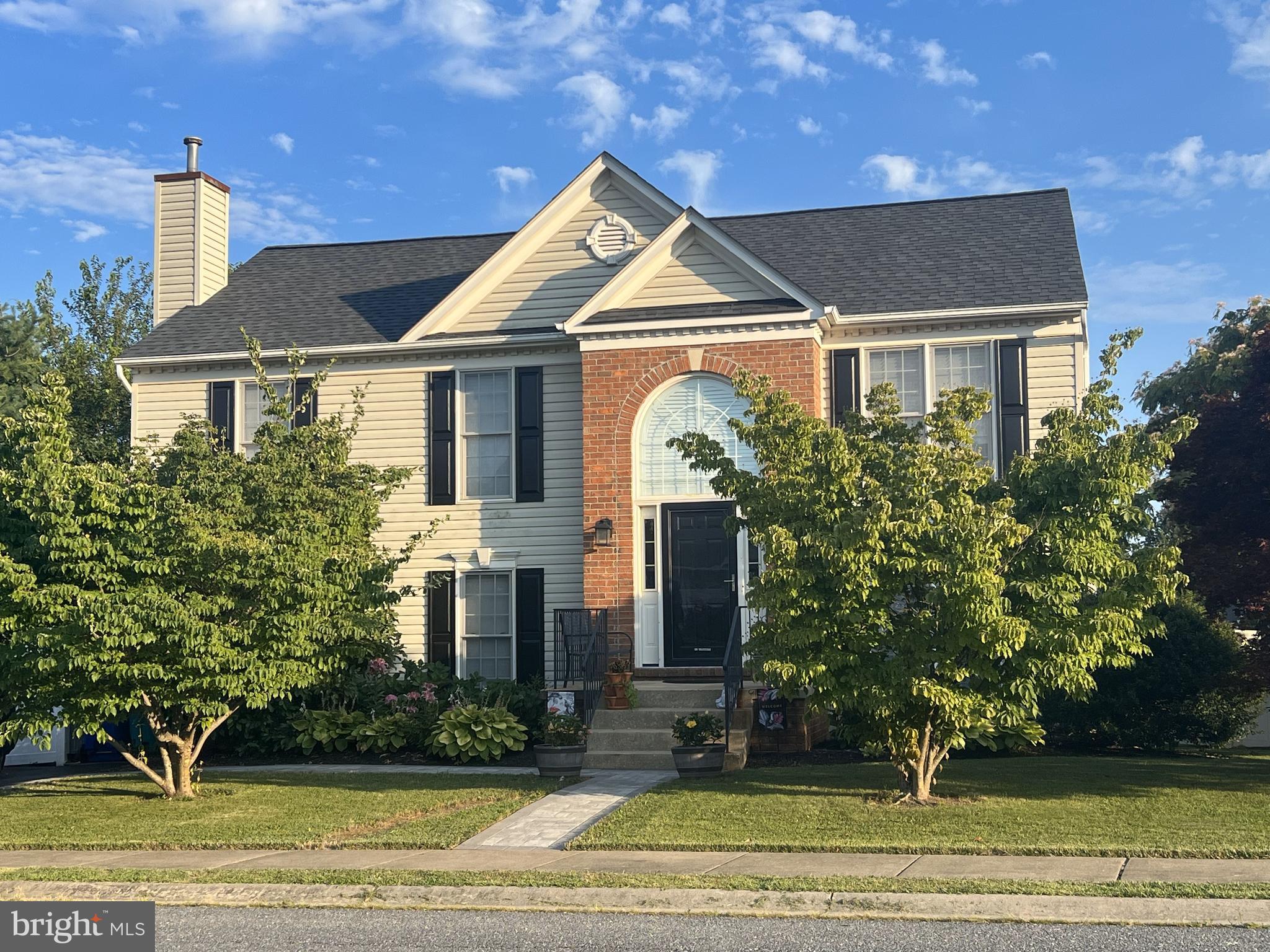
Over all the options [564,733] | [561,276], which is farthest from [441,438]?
[564,733]

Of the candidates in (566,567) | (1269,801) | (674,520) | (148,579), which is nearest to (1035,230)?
(674,520)

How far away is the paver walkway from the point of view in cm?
1071

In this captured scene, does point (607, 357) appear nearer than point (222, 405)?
Yes

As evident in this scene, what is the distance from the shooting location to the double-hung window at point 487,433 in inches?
741

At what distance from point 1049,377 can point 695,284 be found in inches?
195

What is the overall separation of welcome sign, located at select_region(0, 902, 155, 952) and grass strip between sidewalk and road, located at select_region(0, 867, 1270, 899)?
706 millimetres

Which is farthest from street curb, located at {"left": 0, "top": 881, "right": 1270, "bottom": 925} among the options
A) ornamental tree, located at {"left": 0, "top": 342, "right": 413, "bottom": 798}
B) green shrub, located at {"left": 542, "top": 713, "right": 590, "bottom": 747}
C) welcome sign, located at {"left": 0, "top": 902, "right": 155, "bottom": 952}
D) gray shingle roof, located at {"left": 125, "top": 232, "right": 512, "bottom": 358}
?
gray shingle roof, located at {"left": 125, "top": 232, "right": 512, "bottom": 358}

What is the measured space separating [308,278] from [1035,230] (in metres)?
12.0

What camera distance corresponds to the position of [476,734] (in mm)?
15742

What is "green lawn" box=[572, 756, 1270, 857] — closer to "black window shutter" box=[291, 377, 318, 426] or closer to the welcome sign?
the welcome sign

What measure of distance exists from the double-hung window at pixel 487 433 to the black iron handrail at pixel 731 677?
14.3 feet

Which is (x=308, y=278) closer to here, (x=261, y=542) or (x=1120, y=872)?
(x=261, y=542)

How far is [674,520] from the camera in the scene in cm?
1759

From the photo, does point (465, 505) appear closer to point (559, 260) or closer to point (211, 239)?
point (559, 260)
